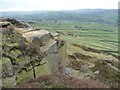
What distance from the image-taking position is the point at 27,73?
707 inches

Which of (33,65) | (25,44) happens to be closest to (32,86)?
(33,65)

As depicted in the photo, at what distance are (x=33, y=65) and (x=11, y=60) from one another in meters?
1.88

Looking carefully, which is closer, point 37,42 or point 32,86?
point 32,86

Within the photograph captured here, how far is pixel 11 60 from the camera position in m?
17.3

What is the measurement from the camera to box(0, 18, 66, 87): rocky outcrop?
53.8ft

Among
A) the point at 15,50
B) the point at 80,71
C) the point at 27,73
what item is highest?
the point at 15,50

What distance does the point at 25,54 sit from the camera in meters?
18.9

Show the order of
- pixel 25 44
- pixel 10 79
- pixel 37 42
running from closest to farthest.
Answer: pixel 10 79 < pixel 25 44 < pixel 37 42

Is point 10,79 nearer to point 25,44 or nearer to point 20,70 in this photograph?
point 20,70

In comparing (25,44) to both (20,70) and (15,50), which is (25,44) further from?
(20,70)

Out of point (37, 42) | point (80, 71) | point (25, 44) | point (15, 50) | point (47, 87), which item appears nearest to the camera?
point (47, 87)

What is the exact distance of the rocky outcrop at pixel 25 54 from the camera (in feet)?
53.8

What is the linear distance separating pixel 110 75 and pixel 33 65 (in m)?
5.33

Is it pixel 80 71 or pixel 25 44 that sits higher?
pixel 25 44
